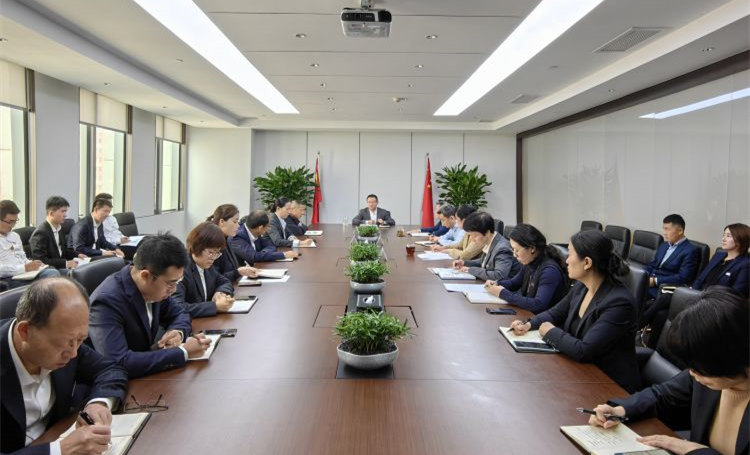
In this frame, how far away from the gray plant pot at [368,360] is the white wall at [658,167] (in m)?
4.35

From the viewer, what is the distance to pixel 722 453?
1489mm

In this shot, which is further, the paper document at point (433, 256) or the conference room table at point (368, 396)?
the paper document at point (433, 256)

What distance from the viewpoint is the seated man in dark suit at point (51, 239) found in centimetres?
534

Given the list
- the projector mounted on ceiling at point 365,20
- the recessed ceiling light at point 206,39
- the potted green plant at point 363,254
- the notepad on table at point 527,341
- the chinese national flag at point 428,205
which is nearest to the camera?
the notepad on table at point 527,341

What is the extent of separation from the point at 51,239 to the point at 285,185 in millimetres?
5972

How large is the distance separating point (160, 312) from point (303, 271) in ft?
6.04

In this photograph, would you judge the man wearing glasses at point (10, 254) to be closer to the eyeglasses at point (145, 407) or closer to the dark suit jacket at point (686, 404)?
the eyeglasses at point (145, 407)

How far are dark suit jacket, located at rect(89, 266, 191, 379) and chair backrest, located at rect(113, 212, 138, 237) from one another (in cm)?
565

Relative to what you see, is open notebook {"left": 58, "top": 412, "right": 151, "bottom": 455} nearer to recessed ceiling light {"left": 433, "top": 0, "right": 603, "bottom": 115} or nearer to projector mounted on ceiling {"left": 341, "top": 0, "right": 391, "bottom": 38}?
projector mounted on ceiling {"left": 341, "top": 0, "right": 391, "bottom": 38}

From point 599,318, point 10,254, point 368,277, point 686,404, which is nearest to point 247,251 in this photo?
point 368,277

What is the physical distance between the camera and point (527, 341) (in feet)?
7.85

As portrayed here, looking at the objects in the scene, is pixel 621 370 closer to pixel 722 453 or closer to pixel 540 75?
pixel 722 453

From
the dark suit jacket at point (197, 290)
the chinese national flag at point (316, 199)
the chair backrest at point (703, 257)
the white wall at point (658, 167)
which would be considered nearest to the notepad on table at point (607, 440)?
the dark suit jacket at point (197, 290)

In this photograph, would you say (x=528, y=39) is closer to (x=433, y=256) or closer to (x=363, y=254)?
(x=433, y=256)
